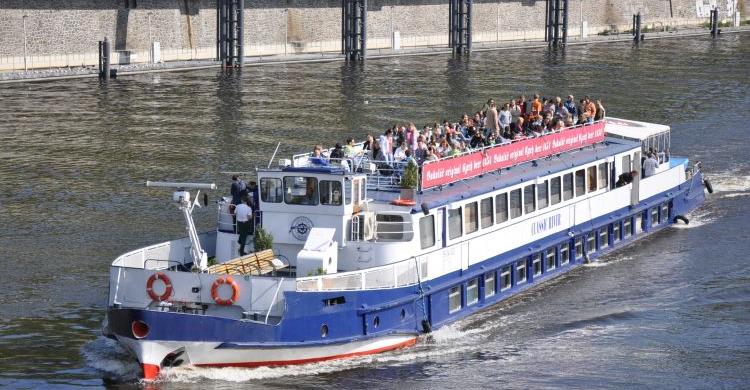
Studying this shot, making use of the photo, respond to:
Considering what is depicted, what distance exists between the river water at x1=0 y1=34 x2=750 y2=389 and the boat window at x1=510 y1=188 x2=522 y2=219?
2281 mm

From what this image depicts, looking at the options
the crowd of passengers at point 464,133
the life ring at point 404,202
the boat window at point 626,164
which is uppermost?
the crowd of passengers at point 464,133

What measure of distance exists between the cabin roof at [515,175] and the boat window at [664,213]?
8.88 ft

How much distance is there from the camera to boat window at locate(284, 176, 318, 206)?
102 ft

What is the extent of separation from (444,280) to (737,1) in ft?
324

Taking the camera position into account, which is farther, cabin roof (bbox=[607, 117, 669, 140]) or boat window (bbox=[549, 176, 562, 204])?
cabin roof (bbox=[607, 117, 669, 140])

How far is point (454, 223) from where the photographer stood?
33031 mm

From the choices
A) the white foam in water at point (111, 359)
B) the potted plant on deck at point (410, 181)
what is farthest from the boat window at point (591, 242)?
the white foam in water at point (111, 359)

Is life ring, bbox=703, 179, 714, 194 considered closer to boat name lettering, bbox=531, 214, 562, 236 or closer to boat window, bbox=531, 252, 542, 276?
boat name lettering, bbox=531, 214, 562, 236

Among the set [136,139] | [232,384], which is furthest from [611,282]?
[136,139]

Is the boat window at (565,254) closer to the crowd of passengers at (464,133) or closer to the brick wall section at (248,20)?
the crowd of passengers at (464,133)

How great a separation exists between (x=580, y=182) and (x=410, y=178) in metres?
8.22

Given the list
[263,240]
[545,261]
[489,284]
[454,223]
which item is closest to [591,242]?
[545,261]

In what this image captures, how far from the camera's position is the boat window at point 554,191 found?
122ft

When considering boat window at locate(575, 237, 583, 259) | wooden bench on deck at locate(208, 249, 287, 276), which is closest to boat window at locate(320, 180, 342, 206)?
wooden bench on deck at locate(208, 249, 287, 276)
